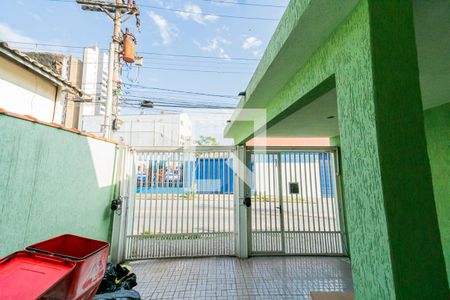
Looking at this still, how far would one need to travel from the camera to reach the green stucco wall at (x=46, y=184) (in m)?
2.02

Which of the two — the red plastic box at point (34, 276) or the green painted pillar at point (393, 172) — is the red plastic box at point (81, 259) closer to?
the red plastic box at point (34, 276)

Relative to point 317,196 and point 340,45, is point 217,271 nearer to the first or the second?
point 317,196

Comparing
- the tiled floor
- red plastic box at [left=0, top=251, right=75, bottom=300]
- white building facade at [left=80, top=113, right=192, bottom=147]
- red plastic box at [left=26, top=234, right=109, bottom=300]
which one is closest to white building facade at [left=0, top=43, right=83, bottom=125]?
red plastic box at [left=26, top=234, right=109, bottom=300]

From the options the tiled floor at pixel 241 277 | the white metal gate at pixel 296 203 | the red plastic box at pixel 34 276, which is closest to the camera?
the red plastic box at pixel 34 276

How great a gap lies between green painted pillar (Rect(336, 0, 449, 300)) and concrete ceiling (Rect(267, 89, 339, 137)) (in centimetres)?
135

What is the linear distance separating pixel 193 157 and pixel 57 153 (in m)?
2.33

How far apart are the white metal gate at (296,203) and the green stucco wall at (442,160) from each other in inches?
67.3

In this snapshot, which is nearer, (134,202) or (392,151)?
(392,151)

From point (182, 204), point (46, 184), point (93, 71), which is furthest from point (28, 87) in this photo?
point (93, 71)

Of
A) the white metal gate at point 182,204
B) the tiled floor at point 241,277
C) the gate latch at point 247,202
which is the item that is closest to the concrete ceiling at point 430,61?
the gate latch at point 247,202

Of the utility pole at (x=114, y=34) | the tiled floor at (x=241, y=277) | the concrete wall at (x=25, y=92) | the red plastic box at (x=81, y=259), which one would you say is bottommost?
the tiled floor at (x=241, y=277)

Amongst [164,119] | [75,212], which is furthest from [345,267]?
[164,119]

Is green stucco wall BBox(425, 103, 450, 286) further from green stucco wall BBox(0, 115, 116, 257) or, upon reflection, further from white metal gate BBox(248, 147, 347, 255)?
green stucco wall BBox(0, 115, 116, 257)

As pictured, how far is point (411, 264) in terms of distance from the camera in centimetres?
90
